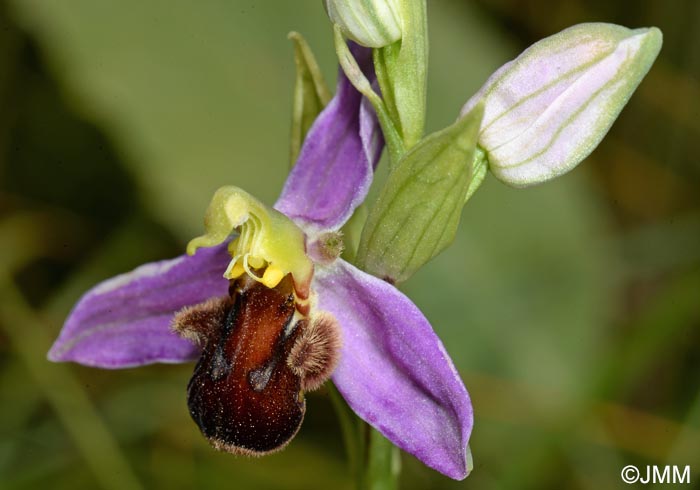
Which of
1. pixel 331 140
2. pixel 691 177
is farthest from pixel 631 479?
pixel 331 140

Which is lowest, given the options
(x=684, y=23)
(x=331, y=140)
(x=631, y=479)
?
(x=631, y=479)

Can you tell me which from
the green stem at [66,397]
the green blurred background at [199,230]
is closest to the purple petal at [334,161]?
the green blurred background at [199,230]

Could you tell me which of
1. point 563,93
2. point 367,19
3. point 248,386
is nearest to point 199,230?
point 248,386

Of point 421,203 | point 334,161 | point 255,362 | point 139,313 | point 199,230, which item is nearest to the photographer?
point 421,203

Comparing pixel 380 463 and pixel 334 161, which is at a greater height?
pixel 334 161

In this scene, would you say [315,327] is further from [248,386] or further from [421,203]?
[421,203]

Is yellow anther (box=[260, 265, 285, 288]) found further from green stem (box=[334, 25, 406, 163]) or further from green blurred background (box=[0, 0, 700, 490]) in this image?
green blurred background (box=[0, 0, 700, 490])

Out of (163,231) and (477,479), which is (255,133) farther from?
(477,479)
